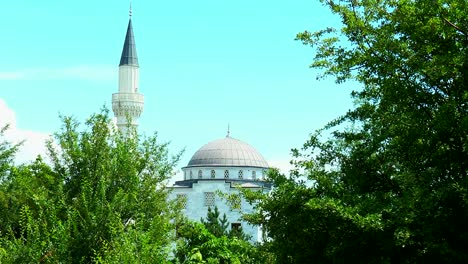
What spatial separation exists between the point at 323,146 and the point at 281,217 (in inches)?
51.8

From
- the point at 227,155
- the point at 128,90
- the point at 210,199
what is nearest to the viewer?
the point at 128,90

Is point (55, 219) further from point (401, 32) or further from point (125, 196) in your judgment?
point (401, 32)

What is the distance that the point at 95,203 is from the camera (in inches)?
430

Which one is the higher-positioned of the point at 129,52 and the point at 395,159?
the point at 129,52

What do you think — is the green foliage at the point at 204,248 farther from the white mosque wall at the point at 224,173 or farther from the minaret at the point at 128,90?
the white mosque wall at the point at 224,173

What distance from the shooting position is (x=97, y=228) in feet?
34.9

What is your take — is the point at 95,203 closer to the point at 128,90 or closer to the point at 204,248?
the point at 204,248

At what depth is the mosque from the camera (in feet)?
158

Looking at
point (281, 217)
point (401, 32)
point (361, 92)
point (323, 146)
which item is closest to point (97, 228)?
point (281, 217)

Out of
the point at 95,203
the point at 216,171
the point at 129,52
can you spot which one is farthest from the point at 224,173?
the point at 95,203

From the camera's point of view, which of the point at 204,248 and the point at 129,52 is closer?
the point at 204,248

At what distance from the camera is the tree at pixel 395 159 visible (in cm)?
802

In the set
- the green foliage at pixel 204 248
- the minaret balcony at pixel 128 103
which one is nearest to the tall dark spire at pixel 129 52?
the minaret balcony at pixel 128 103

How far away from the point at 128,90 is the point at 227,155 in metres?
11.8
